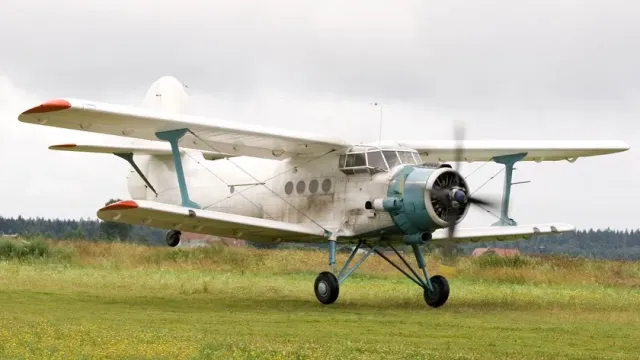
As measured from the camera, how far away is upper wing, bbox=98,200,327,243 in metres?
21.1

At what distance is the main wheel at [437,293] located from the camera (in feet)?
77.5

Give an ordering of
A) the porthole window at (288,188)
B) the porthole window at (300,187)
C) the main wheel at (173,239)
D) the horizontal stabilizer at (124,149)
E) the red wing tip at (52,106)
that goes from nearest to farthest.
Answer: the red wing tip at (52,106) < the porthole window at (300,187) < the porthole window at (288,188) < the horizontal stabilizer at (124,149) < the main wheel at (173,239)

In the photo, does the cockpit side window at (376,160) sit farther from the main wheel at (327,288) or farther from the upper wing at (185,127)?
the main wheel at (327,288)

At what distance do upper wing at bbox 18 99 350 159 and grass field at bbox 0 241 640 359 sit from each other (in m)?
3.52

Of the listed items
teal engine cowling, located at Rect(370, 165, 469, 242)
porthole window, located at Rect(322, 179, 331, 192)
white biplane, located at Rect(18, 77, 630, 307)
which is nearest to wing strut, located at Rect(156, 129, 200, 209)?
white biplane, located at Rect(18, 77, 630, 307)

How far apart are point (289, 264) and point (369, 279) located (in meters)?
4.58

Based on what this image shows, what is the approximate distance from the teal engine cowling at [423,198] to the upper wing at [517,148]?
3.86 m

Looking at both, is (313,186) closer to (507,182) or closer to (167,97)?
(507,182)

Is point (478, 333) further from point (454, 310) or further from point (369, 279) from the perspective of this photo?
point (369, 279)

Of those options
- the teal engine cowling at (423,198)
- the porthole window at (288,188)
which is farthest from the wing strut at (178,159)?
the teal engine cowling at (423,198)

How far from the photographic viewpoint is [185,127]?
22516 mm

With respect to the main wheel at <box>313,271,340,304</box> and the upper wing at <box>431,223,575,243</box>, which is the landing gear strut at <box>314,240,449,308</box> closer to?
the main wheel at <box>313,271,340,304</box>

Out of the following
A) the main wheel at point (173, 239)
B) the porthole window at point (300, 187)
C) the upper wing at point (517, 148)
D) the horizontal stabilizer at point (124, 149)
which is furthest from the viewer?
the main wheel at point (173, 239)

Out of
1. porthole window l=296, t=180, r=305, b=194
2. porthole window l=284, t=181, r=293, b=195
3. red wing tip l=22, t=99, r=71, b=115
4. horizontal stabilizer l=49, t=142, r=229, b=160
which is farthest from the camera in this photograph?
horizontal stabilizer l=49, t=142, r=229, b=160
